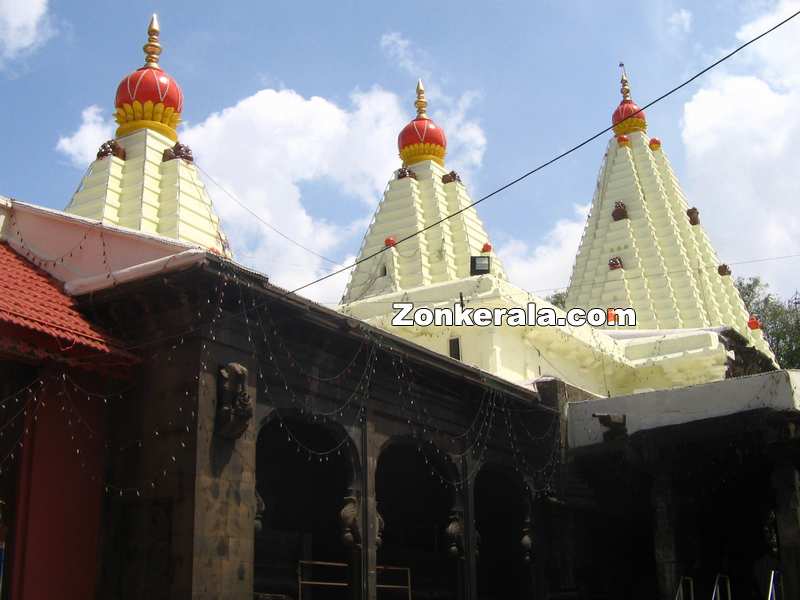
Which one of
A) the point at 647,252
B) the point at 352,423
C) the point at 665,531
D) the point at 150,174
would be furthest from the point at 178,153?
the point at 647,252

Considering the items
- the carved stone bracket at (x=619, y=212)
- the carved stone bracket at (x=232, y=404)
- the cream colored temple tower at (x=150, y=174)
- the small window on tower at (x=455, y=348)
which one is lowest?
the carved stone bracket at (x=232, y=404)

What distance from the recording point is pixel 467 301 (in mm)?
23469

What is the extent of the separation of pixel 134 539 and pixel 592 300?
75.9 feet

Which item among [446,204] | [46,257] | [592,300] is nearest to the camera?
[46,257]

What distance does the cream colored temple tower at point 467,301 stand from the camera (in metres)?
23.4

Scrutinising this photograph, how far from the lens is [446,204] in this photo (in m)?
29.7

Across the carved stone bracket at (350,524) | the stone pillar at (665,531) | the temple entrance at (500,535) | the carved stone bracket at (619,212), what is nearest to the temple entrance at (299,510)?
the carved stone bracket at (350,524)

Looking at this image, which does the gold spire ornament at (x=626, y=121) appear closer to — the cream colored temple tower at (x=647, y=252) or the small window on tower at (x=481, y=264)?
the cream colored temple tower at (x=647, y=252)

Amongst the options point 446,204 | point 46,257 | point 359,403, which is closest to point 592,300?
point 446,204

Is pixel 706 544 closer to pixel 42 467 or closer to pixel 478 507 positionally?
pixel 478 507

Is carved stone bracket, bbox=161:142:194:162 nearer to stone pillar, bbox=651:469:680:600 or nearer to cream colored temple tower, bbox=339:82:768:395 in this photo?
cream colored temple tower, bbox=339:82:768:395

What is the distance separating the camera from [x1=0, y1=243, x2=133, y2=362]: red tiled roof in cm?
1108

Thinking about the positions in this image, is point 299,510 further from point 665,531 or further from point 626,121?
point 626,121

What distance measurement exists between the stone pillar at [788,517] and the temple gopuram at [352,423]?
Result: 1.5 inches
